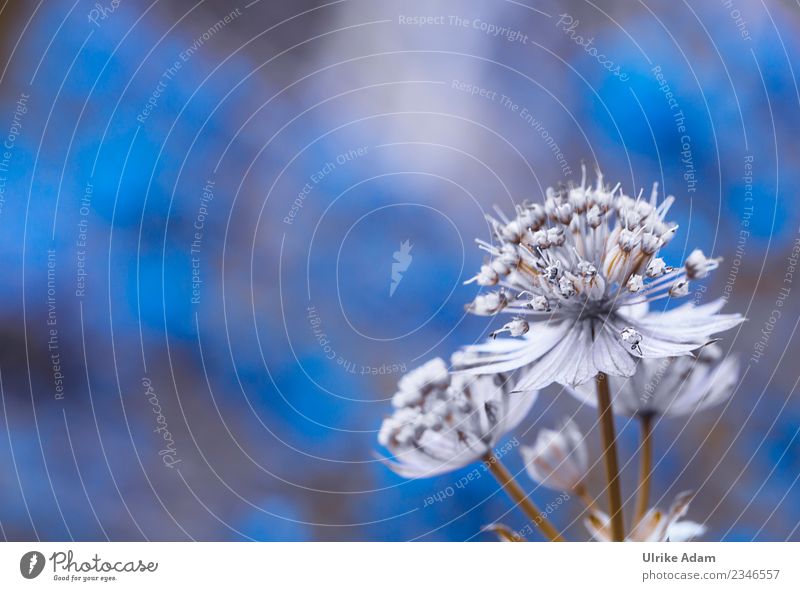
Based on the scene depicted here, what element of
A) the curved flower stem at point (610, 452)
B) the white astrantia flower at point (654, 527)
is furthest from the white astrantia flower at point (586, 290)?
the white astrantia flower at point (654, 527)

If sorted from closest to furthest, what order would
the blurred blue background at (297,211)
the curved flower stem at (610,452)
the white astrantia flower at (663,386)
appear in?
the curved flower stem at (610,452), the white astrantia flower at (663,386), the blurred blue background at (297,211)

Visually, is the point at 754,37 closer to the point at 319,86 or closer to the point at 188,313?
the point at 319,86

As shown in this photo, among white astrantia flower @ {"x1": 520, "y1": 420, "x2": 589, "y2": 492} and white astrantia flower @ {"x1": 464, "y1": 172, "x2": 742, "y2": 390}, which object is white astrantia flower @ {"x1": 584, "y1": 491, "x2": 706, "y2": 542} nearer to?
white astrantia flower @ {"x1": 520, "y1": 420, "x2": 589, "y2": 492}

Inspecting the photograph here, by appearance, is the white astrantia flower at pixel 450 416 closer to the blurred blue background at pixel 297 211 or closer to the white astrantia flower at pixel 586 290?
the white astrantia flower at pixel 586 290

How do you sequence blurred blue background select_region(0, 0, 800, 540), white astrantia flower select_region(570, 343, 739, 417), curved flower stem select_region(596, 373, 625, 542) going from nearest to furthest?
1. curved flower stem select_region(596, 373, 625, 542)
2. white astrantia flower select_region(570, 343, 739, 417)
3. blurred blue background select_region(0, 0, 800, 540)

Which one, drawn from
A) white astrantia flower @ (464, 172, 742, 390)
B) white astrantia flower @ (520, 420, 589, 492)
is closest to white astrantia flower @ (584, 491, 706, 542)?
white astrantia flower @ (520, 420, 589, 492)

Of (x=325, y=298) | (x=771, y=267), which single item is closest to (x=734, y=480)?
(x=771, y=267)
